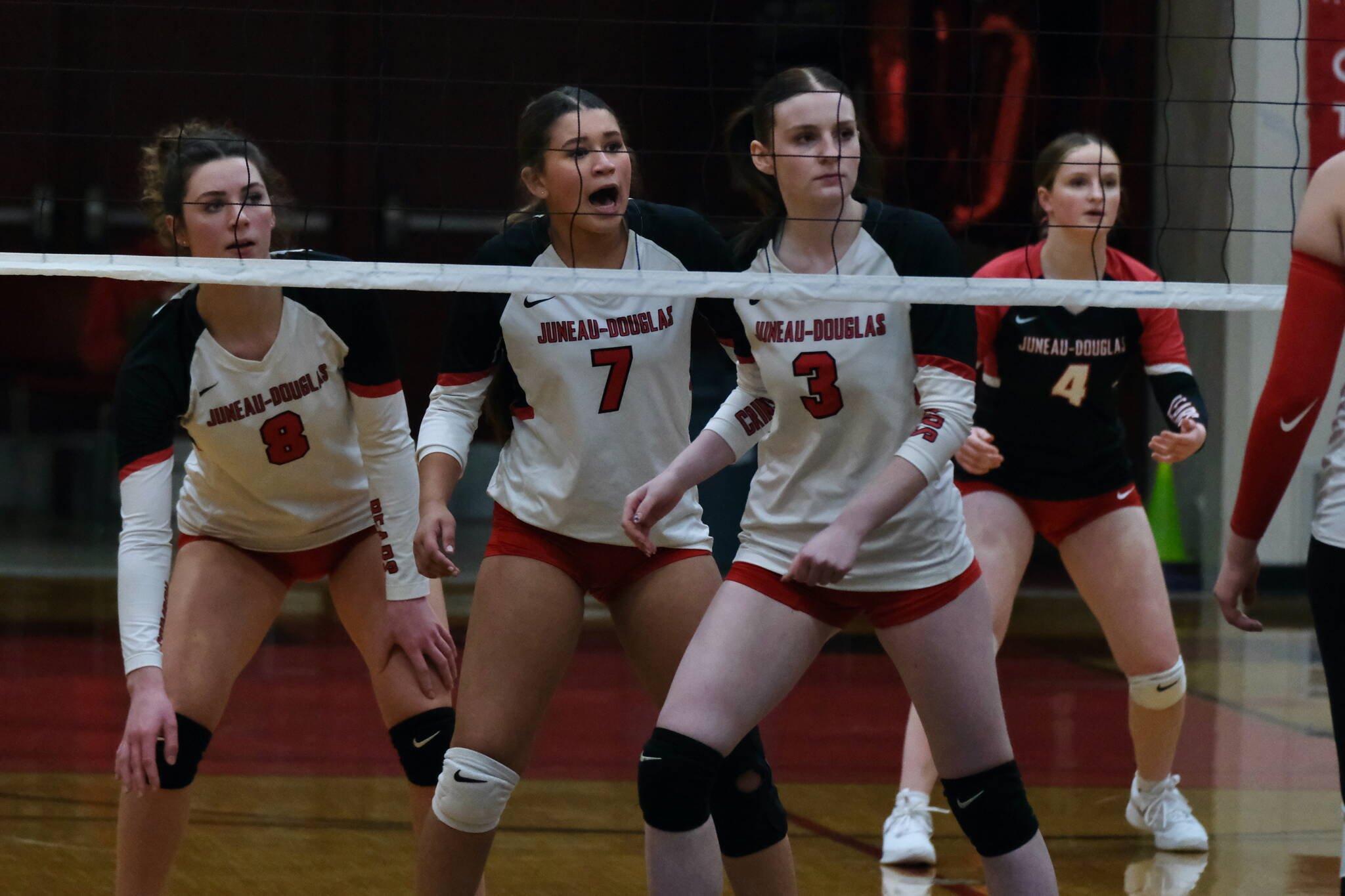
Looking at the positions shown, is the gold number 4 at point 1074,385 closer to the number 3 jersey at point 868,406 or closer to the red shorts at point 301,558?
the number 3 jersey at point 868,406

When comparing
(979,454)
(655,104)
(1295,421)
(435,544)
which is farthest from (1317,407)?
(655,104)

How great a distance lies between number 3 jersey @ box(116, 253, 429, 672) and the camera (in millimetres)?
3189

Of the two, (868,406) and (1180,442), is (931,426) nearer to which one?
(868,406)

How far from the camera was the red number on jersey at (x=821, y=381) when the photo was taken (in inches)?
113

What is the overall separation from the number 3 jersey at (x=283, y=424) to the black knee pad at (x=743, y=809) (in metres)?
0.76

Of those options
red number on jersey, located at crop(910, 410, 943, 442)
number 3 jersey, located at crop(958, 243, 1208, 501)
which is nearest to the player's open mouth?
red number on jersey, located at crop(910, 410, 943, 442)

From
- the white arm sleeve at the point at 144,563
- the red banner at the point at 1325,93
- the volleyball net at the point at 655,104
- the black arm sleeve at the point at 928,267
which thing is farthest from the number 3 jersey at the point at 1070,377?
the volleyball net at the point at 655,104

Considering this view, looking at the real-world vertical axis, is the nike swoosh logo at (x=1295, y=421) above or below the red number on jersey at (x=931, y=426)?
above

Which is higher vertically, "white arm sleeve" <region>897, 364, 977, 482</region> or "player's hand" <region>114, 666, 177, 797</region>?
"white arm sleeve" <region>897, 364, 977, 482</region>

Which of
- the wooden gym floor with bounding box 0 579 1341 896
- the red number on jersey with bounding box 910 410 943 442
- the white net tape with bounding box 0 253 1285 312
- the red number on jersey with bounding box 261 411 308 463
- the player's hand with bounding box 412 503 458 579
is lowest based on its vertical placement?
the wooden gym floor with bounding box 0 579 1341 896

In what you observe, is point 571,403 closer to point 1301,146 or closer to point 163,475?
point 163,475

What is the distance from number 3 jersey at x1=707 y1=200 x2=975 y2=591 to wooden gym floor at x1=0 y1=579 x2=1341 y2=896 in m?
1.35

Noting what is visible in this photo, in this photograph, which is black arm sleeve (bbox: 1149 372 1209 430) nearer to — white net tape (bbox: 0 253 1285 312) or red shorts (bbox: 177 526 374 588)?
white net tape (bbox: 0 253 1285 312)

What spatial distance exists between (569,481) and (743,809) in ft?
2.29
